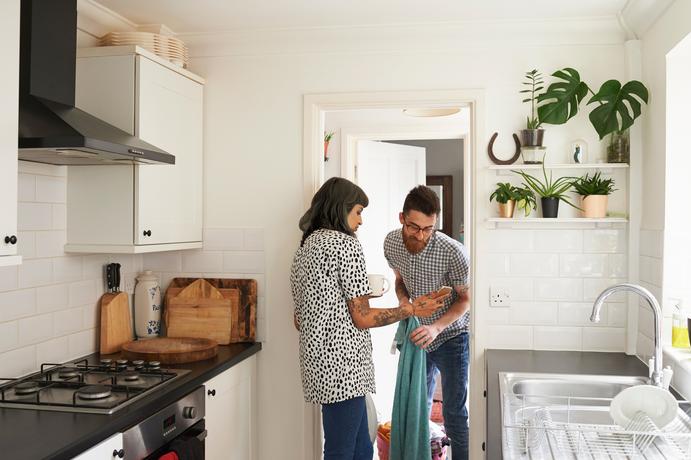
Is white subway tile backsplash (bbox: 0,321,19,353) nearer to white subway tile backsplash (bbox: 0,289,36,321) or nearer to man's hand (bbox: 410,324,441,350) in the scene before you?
white subway tile backsplash (bbox: 0,289,36,321)

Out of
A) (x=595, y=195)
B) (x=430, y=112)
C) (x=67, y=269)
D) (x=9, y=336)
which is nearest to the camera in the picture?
(x=9, y=336)

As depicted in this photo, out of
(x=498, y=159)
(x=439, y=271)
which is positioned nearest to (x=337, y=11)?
(x=498, y=159)

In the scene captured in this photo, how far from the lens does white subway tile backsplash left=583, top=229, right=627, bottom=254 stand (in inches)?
118

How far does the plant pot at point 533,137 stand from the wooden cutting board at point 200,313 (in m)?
1.60

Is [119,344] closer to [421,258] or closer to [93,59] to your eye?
[93,59]

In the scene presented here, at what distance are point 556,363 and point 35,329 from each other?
2174mm

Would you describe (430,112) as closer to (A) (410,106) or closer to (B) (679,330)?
(A) (410,106)

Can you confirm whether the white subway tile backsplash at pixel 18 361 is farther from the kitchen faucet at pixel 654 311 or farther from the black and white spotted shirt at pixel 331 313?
the kitchen faucet at pixel 654 311

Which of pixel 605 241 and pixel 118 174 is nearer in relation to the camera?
pixel 118 174

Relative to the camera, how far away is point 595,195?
2.90 metres

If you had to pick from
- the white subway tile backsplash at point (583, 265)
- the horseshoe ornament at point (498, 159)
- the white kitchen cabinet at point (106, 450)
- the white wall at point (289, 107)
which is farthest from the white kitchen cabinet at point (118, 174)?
the white subway tile backsplash at point (583, 265)

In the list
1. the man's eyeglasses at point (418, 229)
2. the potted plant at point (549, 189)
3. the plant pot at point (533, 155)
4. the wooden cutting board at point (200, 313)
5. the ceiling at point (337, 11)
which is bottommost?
the wooden cutting board at point (200, 313)

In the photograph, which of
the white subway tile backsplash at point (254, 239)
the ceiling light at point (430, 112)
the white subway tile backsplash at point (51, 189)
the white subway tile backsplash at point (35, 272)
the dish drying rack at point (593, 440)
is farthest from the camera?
the ceiling light at point (430, 112)

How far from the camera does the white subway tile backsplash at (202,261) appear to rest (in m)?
3.31
